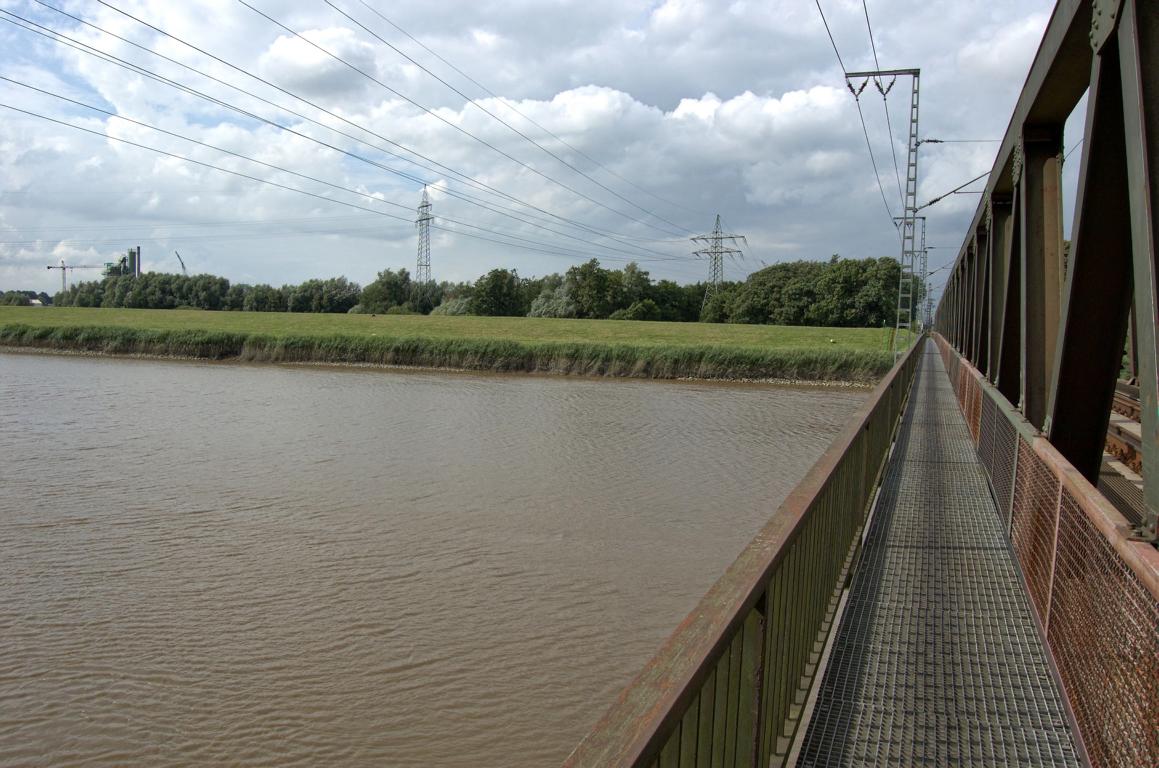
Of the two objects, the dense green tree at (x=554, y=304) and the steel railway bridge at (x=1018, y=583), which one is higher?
the dense green tree at (x=554, y=304)

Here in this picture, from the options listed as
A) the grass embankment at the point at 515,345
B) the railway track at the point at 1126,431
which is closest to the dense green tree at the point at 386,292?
the grass embankment at the point at 515,345

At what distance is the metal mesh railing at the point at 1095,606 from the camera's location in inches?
97.5

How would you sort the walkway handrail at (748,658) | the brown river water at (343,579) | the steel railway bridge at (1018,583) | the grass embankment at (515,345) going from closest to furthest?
the walkway handrail at (748,658), the steel railway bridge at (1018,583), the brown river water at (343,579), the grass embankment at (515,345)

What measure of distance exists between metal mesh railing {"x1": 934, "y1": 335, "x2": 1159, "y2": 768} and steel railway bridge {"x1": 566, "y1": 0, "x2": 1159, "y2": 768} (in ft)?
0.05

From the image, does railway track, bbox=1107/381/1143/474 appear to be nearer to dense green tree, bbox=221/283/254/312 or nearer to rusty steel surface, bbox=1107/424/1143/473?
rusty steel surface, bbox=1107/424/1143/473

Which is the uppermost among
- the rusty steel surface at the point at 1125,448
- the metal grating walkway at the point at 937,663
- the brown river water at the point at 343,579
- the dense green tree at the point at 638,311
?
the dense green tree at the point at 638,311

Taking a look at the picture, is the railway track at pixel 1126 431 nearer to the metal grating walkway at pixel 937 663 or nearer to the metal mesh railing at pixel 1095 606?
the metal grating walkway at pixel 937 663

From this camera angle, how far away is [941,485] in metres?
8.61

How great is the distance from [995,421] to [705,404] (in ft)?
65.9

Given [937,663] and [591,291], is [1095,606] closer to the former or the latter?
[937,663]

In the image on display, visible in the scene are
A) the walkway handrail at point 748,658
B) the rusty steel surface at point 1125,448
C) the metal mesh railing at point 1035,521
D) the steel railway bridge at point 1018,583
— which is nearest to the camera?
the walkway handrail at point 748,658

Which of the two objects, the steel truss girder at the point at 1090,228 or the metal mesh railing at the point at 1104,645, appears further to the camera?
the steel truss girder at the point at 1090,228

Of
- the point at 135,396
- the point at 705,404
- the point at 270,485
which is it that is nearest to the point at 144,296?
the point at 135,396

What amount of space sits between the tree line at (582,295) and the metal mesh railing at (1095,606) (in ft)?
284
